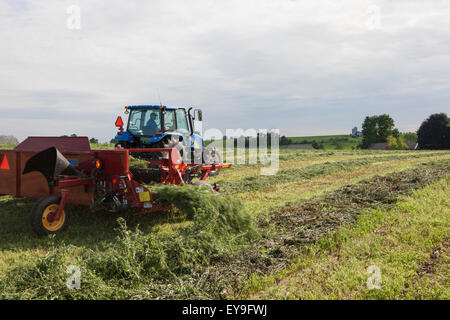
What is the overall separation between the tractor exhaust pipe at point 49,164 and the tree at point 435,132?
58.7 meters

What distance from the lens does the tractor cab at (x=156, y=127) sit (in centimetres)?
933

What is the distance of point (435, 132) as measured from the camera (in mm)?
54250

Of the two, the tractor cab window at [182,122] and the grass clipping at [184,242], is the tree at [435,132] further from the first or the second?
the grass clipping at [184,242]

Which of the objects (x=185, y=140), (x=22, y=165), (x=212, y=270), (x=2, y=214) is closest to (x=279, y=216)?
(x=212, y=270)

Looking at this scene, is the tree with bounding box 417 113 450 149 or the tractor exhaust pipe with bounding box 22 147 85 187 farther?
the tree with bounding box 417 113 450 149

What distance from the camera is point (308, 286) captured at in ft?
12.5

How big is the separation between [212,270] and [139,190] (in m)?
2.52

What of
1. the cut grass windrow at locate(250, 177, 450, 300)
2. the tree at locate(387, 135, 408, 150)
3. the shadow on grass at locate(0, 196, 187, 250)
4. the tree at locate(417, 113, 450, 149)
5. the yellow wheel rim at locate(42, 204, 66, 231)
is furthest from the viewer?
the tree at locate(387, 135, 408, 150)

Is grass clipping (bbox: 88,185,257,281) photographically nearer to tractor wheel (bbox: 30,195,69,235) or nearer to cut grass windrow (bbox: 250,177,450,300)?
cut grass windrow (bbox: 250,177,450,300)

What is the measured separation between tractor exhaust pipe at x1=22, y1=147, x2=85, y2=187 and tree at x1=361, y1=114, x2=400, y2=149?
7219cm

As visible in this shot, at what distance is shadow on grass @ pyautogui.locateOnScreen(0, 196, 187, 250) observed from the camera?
5.56 meters

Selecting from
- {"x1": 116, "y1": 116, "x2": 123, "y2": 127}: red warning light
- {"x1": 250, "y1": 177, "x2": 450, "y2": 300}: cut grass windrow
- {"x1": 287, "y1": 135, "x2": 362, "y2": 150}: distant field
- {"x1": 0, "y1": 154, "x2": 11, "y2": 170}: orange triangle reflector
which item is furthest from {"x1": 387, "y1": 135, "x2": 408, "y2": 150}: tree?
{"x1": 0, "y1": 154, "x2": 11, "y2": 170}: orange triangle reflector

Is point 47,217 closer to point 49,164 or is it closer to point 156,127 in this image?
point 49,164
